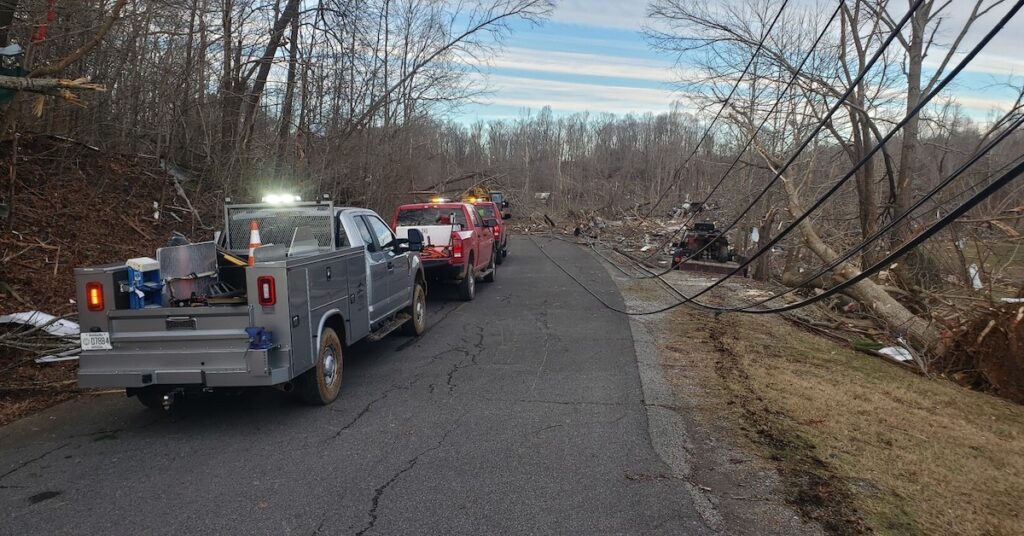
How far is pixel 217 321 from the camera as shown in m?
5.41

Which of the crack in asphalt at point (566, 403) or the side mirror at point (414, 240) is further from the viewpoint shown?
the side mirror at point (414, 240)

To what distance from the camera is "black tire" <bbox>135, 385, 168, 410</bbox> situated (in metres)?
5.60

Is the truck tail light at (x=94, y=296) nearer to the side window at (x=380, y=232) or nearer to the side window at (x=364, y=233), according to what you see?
the side window at (x=364, y=233)

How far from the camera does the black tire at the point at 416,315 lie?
9.84 m

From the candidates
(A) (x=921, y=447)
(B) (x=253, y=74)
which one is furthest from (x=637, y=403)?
(B) (x=253, y=74)

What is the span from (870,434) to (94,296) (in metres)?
6.65

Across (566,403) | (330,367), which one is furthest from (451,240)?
(566,403)

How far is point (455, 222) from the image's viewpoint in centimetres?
1417

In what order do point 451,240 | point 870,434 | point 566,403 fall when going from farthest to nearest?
point 451,240 → point 566,403 → point 870,434

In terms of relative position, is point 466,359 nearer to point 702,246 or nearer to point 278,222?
point 278,222

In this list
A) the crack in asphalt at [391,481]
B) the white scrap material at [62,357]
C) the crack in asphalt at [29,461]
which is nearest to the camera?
the crack in asphalt at [391,481]

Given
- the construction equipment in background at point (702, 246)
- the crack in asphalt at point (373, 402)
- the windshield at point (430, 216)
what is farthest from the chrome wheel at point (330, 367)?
the construction equipment in background at point (702, 246)

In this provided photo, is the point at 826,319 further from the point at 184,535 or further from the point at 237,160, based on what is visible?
the point at 237,160

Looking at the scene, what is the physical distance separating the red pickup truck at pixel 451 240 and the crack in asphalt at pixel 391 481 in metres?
6.51
